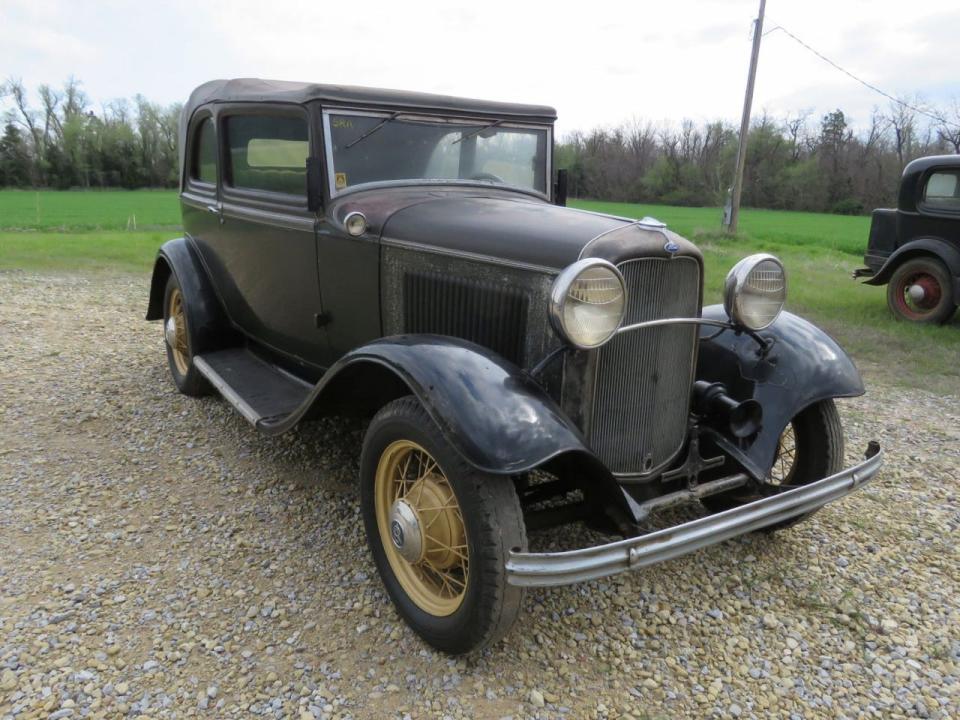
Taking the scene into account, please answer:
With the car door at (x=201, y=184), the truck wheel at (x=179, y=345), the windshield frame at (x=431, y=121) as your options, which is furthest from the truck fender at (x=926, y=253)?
the truck wheel at (x=179, y=345)

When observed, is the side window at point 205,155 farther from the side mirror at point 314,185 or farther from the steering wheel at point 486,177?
the steering wheel at point 486,177

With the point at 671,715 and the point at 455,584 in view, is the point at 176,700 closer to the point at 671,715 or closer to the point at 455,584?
the point at 455,584

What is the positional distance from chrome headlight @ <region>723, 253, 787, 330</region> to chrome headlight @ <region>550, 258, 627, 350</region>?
0.71 metres

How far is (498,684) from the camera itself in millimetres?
2279

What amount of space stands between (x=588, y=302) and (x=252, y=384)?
2.33m

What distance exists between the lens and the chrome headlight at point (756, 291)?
2768 mm

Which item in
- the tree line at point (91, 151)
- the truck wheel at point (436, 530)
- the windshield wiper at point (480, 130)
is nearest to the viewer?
the truck wheel at point (436, 530)

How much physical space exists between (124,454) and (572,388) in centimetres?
280

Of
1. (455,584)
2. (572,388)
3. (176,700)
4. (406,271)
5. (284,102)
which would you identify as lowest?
(176,700)

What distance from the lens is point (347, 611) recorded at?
2.63 m

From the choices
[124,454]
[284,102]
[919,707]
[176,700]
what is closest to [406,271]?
[284,102]

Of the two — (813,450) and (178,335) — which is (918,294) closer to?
(813,450)

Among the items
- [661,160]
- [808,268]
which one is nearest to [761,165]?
[661,160]

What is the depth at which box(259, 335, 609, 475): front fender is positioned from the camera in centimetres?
210
